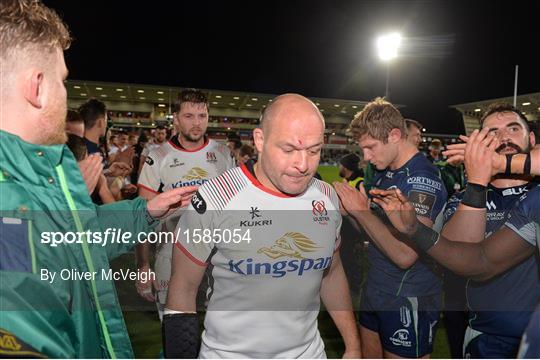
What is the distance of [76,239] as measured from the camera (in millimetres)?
1341

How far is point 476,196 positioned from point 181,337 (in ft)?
6.24

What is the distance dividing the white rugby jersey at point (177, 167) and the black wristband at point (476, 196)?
2.88 metres

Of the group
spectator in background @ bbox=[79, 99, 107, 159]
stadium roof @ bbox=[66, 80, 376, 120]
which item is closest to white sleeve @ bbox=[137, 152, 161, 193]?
spectator in background @ bbox=[79, 99, 107, 159]

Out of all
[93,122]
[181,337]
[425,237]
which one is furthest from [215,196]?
[93,122]

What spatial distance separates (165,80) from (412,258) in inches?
1860

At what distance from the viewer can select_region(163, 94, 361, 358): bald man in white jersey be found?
87.0 inches

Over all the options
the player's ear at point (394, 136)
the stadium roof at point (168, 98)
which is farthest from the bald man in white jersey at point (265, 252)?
the stadium roof at point (168, 98)

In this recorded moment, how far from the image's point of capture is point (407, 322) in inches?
127

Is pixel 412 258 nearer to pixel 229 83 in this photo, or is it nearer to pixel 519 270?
pixel 519 270

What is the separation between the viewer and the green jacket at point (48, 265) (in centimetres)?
106

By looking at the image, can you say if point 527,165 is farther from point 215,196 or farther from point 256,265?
point 215,196

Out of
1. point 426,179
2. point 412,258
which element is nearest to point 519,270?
point 412,258

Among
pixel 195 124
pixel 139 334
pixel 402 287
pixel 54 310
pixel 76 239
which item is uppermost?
pixel 195 124

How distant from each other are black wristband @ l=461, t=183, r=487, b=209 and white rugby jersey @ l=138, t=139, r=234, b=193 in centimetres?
288
